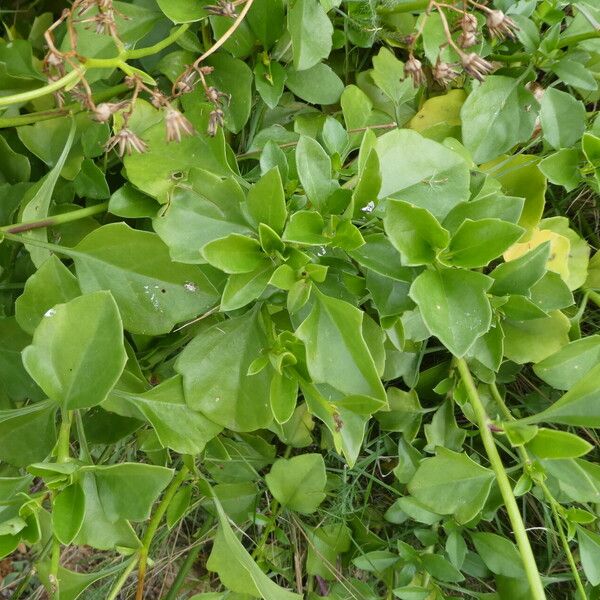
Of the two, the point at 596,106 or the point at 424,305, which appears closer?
the point at 424,305

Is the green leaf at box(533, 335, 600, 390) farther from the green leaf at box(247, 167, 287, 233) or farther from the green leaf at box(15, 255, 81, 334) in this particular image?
the green leaf at box(15, 255, 81, 334)

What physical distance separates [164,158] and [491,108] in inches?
16.6

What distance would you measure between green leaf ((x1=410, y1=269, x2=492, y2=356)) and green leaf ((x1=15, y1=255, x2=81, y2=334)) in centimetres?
40

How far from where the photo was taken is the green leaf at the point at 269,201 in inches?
24.3

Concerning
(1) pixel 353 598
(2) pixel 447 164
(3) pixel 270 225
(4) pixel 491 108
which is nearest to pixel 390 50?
(4) pixel 491 108

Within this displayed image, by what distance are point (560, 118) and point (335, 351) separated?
456 millimetres

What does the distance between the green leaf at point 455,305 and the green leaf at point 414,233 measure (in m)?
0.02

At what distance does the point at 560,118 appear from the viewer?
0.86 m

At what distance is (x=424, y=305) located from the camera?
0.61 metres

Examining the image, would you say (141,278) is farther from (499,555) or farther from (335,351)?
(499,555)

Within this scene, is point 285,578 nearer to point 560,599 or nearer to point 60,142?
point 560,599

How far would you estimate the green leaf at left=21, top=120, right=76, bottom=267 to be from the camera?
757 mm

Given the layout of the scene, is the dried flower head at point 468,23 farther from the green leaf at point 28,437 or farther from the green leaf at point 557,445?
the green leaf at point 28,437

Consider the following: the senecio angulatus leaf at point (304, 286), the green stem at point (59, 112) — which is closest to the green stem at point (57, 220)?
the senecio angulatus leaf at point (304, 286)
